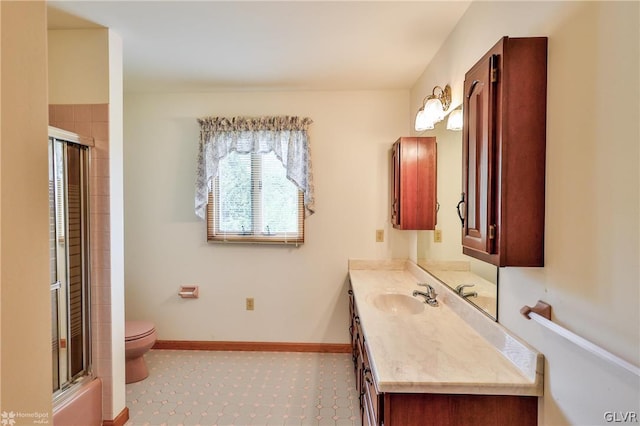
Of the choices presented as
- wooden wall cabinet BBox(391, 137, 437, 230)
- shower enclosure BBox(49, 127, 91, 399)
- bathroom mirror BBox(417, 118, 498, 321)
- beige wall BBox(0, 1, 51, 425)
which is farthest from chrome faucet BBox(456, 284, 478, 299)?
shower enclosure BBox(49, 127, 91, 399)

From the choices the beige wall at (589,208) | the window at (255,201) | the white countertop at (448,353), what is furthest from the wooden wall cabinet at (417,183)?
the beige wall at (589,208)

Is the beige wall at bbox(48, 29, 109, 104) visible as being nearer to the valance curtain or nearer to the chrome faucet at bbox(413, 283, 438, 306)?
the valance curtain

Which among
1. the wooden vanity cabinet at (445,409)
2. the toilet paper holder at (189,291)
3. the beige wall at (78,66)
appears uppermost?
the beige wall at (78,66)

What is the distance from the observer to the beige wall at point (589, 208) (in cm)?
74

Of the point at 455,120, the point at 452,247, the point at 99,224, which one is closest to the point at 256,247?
the point at 99,224

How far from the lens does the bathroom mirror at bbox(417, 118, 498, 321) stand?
4.79 ft

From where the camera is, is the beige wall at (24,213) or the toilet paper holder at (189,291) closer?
the beige wall at (24,213)

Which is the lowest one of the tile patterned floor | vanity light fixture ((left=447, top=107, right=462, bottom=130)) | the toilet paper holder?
the tile patterned floor

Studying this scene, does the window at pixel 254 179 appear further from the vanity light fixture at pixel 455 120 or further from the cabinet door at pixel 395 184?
the vanity light fixture at pixel 455 120

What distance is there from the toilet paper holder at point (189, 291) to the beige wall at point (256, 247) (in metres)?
0.06

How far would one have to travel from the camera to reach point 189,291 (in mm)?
2803

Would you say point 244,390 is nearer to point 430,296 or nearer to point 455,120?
point 430,296

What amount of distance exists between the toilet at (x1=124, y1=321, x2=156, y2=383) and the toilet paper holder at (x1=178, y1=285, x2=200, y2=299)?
411 mm

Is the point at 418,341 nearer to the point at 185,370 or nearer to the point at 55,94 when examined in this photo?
the point at 185,370
